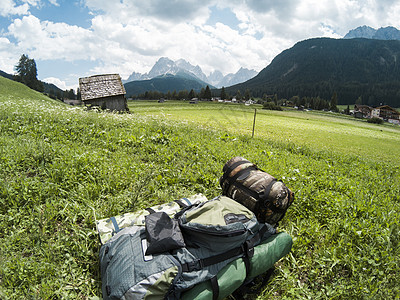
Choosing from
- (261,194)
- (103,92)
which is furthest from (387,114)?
(261,194)

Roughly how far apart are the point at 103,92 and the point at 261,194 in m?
25.9

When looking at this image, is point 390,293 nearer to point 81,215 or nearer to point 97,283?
point 97,283

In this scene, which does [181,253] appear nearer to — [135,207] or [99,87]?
[135,207]

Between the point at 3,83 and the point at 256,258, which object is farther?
the point at 3,83

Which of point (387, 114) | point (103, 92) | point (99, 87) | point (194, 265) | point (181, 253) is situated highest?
point (99, 87)

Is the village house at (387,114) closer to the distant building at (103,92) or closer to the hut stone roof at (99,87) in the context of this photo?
the distant building at (103,92)

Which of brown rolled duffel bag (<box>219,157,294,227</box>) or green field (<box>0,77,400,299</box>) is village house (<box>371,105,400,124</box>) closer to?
green field (<box>0,77,400,299</box>)

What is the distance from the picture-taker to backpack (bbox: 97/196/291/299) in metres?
2.27

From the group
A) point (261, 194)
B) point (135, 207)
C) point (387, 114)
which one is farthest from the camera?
point (387, 114)

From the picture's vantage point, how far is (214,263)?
2674 millimetres

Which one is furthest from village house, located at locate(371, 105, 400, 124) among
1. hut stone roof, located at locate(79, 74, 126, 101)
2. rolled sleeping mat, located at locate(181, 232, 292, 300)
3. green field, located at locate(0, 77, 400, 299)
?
rolled sleeping mat, located at locate(181, 232, 292, 300)

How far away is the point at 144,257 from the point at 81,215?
2116mm

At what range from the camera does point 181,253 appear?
2561mm

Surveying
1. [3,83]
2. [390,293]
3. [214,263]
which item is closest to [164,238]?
[214,263]
